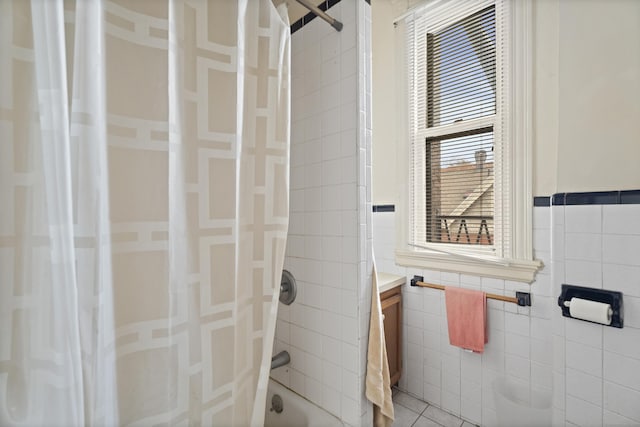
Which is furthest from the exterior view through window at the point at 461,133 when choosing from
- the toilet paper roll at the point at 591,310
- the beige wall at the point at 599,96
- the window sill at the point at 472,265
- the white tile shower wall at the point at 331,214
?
the white tile shower wall at the point at 331,214

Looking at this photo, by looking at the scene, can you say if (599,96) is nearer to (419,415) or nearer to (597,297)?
(597,297)

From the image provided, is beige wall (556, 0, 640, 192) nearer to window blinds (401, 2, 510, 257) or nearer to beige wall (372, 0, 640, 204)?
beige wall (372, 0, 640, 204)

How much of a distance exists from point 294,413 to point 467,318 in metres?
1.07

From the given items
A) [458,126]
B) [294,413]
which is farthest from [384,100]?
[294,413]

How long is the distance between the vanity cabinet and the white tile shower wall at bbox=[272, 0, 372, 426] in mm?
732

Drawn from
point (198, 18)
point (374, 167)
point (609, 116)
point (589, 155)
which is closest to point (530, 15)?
point (609, 116)

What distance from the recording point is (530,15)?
5.06ft

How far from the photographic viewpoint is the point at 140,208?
2.49ft

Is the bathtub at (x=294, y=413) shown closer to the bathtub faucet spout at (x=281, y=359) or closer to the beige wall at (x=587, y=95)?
the bathtub faucet spout at (x=281, y=359)

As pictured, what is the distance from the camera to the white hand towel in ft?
3.59

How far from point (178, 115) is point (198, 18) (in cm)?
29

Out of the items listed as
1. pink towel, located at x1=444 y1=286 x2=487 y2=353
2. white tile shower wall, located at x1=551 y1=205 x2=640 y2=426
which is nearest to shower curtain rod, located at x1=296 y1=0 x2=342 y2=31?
white tile shower wall, located at x1=551 y1=205 x2=640 y2=426

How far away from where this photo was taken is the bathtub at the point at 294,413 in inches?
46.7

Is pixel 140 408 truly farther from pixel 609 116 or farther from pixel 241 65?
pixel 609 116
